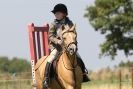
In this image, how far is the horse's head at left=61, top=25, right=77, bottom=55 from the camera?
1297 cm

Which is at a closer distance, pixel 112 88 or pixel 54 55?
pixel 54 55

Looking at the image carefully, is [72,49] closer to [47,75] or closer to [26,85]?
[47,75]

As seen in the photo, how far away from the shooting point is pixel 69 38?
43.5 feet

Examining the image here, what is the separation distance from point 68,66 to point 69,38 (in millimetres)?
771

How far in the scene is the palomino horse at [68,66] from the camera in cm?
1319

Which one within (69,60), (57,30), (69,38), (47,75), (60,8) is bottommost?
(47,75)

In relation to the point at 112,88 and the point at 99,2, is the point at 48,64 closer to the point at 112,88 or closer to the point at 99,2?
the point at 112,88

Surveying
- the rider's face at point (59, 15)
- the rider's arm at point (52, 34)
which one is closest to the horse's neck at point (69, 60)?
the rider's arm at point (52, 34)

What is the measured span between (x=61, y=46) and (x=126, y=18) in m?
35.5

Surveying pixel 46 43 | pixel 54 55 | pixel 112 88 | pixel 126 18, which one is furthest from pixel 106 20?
pixel 54 55

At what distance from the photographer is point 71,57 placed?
13.5m

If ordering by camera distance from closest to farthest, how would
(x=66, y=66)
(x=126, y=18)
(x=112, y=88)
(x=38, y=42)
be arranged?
(x=66, y=66) → (x=38, y=42) → (x=112, y=88) → (x=126, y=18)

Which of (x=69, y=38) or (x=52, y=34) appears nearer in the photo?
(x=69, y=38)

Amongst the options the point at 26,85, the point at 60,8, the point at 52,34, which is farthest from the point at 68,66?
the point at 26,85
